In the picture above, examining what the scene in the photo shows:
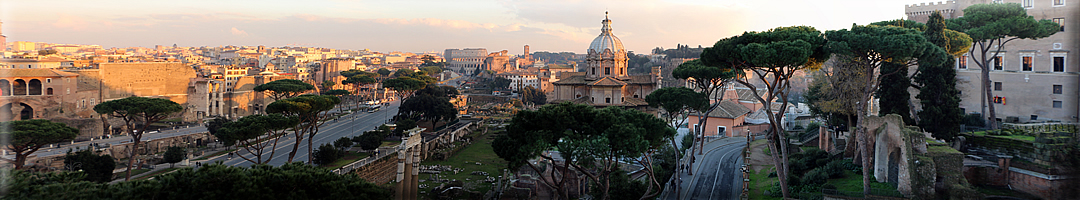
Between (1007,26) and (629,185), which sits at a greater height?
(1007,26)

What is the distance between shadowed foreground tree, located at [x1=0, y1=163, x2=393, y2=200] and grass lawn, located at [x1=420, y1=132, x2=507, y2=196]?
10229 millimetres

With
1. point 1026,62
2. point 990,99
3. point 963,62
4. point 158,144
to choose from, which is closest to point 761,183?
point 990,99

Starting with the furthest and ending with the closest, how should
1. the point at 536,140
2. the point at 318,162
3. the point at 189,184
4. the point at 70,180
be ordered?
1. the point at 318,162
2. the point at 536,140
3. the point at 70,180
4. the point at 189,184

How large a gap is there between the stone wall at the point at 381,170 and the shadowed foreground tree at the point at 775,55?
10.9 meters

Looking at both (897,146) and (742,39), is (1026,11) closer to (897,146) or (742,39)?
(897,146)

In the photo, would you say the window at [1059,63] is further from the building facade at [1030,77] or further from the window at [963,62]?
the window at [963,62]

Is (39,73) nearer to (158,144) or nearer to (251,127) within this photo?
(158,144)

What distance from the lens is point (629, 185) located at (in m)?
13.7

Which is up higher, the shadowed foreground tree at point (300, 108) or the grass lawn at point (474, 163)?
the shadowed foreground tree at point (300, 108)

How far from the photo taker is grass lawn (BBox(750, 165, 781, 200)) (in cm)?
1442

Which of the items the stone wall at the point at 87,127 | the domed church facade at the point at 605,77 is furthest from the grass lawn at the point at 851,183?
the stone wall at the point at 87,127

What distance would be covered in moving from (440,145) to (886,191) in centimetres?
1715

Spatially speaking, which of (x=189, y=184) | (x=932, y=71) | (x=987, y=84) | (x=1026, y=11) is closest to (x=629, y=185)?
(x=932, y=71)

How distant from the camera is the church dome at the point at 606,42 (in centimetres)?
3052
